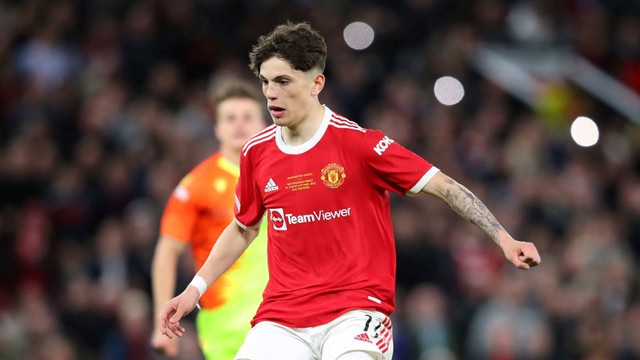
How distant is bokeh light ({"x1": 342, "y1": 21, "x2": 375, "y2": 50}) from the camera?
16.8m

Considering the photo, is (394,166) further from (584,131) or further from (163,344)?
(584,131)

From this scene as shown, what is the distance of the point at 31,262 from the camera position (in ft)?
43.5

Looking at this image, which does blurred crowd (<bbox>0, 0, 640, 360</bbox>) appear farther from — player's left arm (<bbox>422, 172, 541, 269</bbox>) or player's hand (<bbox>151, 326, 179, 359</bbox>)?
player's left arm (<bbox>422, 172, 541, 269</bbox>)

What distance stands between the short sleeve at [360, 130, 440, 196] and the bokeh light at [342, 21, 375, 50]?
1105 cm

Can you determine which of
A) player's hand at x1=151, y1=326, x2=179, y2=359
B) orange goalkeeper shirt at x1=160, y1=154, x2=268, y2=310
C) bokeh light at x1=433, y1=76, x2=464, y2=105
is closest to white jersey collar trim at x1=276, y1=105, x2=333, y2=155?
orange goalkeeper shirt at x1=160, y1=154, x2=268, y2=310

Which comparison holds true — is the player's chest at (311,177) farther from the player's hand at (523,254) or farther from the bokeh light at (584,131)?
the bokeh light at (584,131)

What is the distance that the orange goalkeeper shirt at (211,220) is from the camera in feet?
24.9

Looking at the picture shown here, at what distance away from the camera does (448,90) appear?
53.7ft

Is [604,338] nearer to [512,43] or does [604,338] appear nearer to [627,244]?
[627,244]

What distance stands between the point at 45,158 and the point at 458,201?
9026 millimetres

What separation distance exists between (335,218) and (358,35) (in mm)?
11381

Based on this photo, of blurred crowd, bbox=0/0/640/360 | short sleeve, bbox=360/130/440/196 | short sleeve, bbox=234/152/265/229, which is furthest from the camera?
blurred crowd, bbox=0/0/640/360

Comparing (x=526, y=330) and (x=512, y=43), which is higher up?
(x=512, y=43)

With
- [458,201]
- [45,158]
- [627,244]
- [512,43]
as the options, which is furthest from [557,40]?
[458,201]
